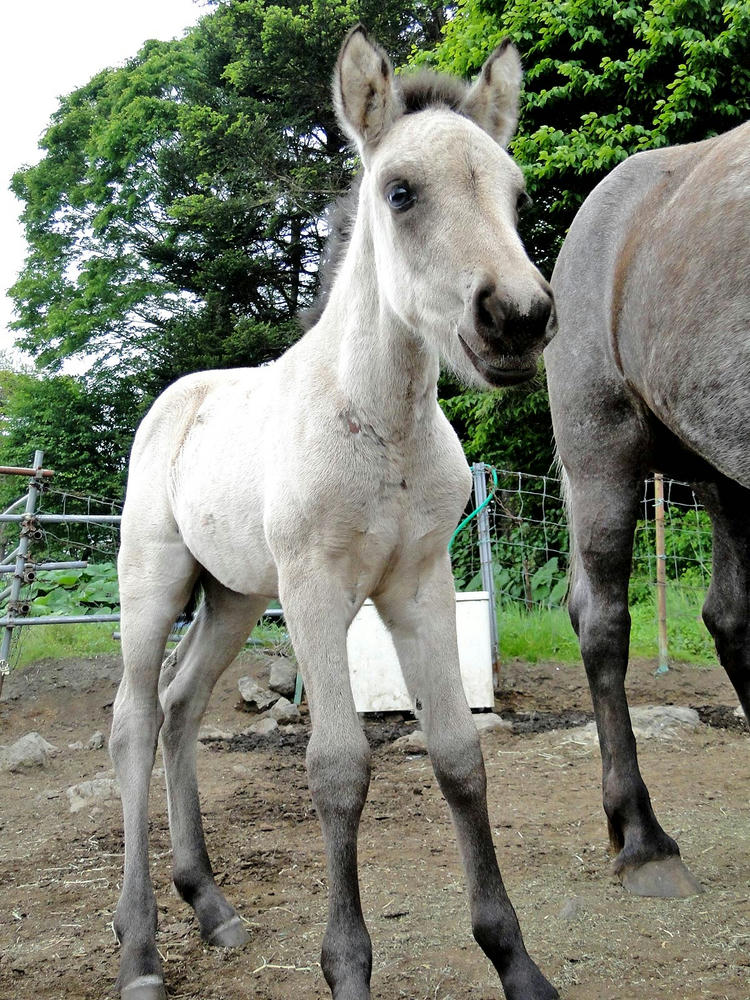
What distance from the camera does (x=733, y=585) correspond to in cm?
371

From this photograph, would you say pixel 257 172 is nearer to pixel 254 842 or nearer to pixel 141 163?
pixel 141 163

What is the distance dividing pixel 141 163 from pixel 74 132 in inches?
111

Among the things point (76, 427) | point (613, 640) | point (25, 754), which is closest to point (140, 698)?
point (613, 640)

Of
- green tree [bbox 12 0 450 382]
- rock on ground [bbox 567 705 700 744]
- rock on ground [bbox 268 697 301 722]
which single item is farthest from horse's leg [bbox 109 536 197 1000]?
green tree [bbox 12 0 450 382]

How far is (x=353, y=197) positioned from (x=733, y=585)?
222 cm

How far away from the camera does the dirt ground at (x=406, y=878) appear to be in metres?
2.64

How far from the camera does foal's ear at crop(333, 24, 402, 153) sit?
8.18ft

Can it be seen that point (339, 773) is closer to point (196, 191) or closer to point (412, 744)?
point (412, 744)

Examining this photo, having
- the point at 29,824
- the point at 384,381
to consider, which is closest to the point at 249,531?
the point at 384,381

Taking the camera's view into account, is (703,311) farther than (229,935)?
No

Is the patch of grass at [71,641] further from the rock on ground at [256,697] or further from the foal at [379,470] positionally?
the foal at [379,470]

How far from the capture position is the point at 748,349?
2.65 meters

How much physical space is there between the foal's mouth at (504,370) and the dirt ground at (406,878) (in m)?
1.68

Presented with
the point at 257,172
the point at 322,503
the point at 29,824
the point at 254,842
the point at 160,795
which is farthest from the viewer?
the point at 257,172
